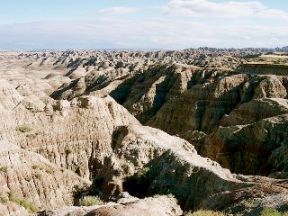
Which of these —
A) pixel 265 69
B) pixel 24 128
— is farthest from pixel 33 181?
pixel 265 69

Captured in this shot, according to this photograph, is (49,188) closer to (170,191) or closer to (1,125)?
(170,191)

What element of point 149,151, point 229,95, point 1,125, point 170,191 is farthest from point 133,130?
point 229,95

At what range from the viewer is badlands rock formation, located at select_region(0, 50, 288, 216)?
2027 cm

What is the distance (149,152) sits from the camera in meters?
29.7

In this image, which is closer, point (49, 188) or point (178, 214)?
point (178, 214)

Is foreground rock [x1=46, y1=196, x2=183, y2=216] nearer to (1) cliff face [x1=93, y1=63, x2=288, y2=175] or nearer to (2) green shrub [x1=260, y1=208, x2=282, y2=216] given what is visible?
(2) green shrub [x1=260, y1=208, x2=282, y2=216]

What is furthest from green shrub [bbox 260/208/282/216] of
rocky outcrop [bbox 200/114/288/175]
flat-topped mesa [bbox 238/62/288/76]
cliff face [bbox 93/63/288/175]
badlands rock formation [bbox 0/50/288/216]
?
flat-topped mesa [bbox 238/62/288/76]

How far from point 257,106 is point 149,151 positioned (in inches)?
1475

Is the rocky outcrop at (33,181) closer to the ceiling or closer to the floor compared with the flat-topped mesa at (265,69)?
closer to the floor

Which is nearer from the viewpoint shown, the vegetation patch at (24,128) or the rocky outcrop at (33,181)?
the rocky outcrop at (33,181)

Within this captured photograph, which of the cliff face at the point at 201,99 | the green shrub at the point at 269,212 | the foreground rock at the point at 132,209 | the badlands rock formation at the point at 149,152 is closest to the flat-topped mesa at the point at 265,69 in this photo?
the badlands rock formation at the point at 149,152

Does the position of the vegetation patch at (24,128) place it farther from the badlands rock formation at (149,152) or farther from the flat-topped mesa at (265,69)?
the flat-topped mesa at (265,69)

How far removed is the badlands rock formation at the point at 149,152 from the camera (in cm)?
2027

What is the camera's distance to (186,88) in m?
93.7
